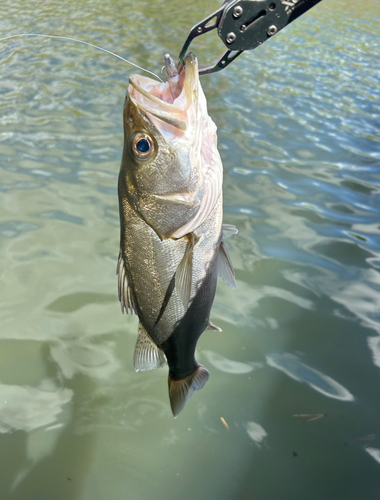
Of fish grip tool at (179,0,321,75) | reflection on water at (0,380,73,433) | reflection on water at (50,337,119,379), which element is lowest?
reflection on water at (0,380,73,433)

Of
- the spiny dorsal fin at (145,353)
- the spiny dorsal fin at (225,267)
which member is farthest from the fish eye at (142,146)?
the spiny dorsal fin at (145,353)

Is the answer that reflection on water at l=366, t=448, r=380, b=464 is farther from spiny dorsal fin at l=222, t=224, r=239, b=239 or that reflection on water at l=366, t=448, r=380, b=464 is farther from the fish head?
the fish head

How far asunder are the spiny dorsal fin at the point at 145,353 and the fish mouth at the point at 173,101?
104cm

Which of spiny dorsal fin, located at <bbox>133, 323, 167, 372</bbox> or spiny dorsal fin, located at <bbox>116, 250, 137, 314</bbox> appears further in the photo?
spiny dorsal fin, located at <bbox>133, 323, 167, 372</bbox>

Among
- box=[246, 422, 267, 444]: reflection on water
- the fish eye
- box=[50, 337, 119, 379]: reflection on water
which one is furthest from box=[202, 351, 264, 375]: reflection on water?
the fish eye

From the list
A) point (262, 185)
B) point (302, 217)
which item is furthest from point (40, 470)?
point (262, 185)

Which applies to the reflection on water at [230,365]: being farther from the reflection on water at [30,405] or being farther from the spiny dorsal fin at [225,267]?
the spiny dorsal fin at [225,267]

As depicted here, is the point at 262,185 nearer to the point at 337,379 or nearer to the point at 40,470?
the point at 337,379

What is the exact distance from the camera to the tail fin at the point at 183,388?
232cm

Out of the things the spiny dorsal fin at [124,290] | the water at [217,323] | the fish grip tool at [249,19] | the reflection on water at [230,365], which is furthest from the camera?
the reflection on water at [230,365]

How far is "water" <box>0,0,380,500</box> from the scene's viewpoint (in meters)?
2.71

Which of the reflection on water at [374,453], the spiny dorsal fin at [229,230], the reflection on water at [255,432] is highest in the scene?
the spiny dorsal fin at [229,230]

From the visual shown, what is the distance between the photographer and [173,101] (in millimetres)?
1927

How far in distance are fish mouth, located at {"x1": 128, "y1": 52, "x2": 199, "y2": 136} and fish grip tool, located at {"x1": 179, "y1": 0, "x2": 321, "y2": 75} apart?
0.11 m
